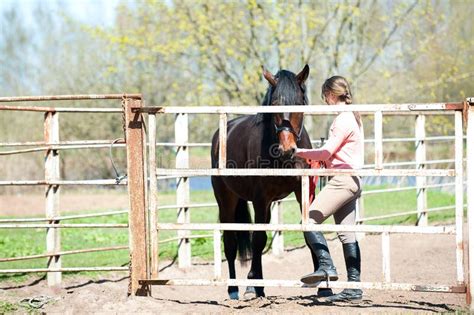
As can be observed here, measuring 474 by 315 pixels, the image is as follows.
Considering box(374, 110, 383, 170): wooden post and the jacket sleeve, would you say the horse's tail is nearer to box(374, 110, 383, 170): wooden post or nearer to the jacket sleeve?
the jacket sleeve

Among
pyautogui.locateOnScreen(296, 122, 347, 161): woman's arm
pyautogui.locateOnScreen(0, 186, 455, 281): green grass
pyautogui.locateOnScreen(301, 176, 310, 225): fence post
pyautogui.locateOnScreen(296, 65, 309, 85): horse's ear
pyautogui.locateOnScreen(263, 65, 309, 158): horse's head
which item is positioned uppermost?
pyautogui.locateOnScreen(296, 65, 309, 85): horse's ear

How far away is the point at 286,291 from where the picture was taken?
7254 mm

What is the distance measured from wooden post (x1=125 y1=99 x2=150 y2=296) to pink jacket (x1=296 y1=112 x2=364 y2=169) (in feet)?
4.36

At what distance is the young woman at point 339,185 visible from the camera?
201 inches

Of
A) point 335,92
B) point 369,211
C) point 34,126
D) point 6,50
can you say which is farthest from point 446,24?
point 6,50

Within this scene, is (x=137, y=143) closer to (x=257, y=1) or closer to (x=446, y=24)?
(x=257, y=1)

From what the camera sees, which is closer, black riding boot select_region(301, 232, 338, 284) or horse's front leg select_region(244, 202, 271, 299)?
black riding boot select_region(301, 232, 338, 284)

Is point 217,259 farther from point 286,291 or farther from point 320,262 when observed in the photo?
point 286,291

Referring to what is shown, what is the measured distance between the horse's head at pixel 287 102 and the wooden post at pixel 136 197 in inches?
44.6

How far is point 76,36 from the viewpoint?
25875mm

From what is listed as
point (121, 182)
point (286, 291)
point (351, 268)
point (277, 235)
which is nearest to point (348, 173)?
point (351, 268)

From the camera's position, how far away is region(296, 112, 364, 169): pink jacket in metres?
5.09

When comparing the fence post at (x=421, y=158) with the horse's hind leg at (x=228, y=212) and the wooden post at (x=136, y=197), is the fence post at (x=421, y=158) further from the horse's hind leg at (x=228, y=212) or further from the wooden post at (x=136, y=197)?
the wooden post at (x=136, y=197)

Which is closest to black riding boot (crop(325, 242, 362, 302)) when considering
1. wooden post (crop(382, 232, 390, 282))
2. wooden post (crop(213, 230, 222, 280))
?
wooden post (crop(382, 232, 390, 282))
